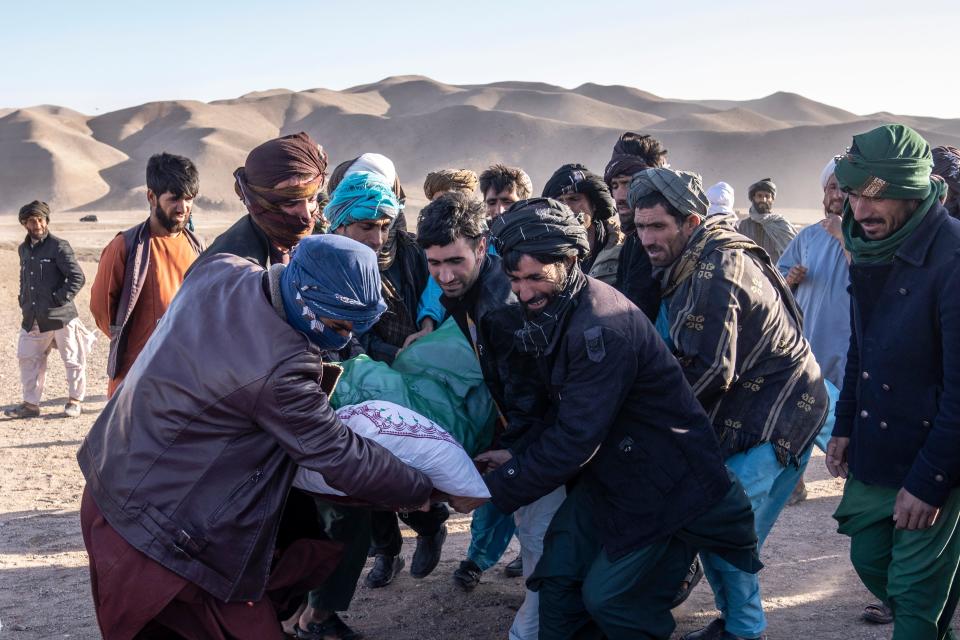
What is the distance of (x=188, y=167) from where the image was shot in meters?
5.92

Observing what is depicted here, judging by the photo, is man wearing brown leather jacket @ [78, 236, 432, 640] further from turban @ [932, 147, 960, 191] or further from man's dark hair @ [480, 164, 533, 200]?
turban @ [932, 147, 960, 191]

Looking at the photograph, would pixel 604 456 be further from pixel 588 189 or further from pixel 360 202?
pixel 588 189

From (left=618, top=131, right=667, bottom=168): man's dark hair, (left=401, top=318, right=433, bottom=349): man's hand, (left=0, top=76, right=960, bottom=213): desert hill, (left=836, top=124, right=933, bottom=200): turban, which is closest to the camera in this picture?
(left=836, top=124, right=933, bottom=200): turban

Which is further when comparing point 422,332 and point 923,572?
point 422,332

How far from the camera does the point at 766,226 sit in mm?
10148

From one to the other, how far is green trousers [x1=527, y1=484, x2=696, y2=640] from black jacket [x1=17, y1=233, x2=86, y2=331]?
729 centimetres

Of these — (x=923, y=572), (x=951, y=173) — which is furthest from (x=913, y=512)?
(x=951, y=173)

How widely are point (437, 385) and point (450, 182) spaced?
101 inches

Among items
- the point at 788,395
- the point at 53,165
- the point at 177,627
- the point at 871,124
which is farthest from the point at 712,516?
the point at 871,124

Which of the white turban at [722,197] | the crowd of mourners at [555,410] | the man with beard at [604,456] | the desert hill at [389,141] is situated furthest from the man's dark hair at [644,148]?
the desert hill at [389,141]

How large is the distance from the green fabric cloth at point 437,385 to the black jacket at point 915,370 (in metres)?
1.49

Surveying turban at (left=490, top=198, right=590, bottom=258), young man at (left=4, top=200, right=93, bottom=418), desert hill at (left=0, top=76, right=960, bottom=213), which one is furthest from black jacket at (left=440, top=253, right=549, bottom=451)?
desert hill at (left=0, top=76, right=960, bottom=213)

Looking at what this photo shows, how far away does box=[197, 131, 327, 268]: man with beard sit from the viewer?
3777 mm

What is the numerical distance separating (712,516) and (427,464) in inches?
42.1
